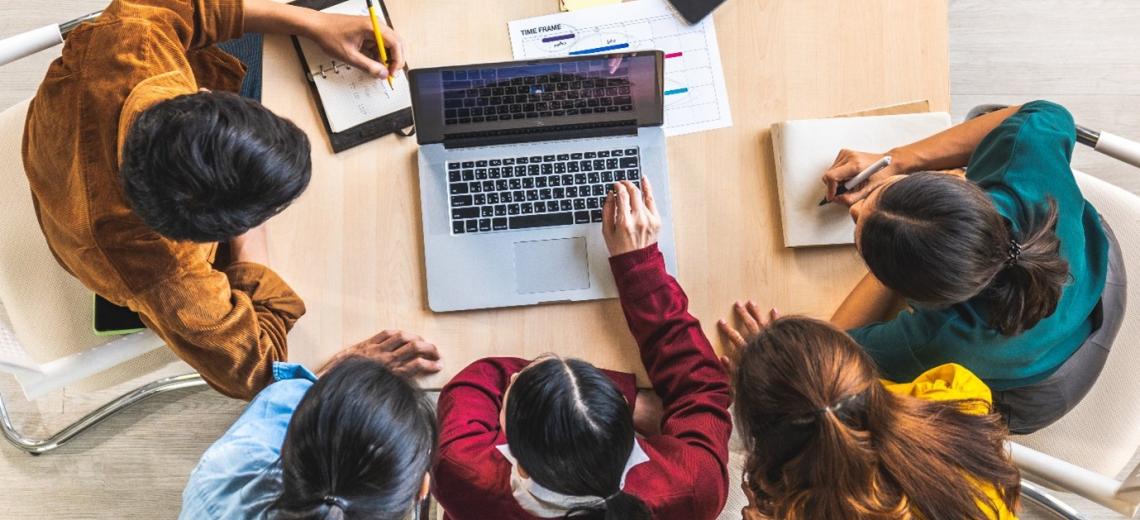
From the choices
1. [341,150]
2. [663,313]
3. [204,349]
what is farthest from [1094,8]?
[204,349]

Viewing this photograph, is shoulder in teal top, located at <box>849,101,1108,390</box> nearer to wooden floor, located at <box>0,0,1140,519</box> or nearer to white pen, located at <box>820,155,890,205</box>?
white pen, located at <box>820,155,890,205</box>

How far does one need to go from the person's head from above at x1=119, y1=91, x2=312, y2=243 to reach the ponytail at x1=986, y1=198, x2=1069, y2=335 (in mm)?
887

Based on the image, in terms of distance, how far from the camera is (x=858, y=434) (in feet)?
2.81

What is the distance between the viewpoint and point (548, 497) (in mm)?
983

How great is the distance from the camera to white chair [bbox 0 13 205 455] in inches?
45.5

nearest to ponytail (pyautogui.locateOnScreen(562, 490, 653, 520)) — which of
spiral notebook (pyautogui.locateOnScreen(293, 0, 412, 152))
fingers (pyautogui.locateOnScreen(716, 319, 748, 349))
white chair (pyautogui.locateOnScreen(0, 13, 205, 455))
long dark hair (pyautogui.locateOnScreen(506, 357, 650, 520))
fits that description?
long dark hair (pyautogui.locateOnScreen(506, 357, 650, 520))

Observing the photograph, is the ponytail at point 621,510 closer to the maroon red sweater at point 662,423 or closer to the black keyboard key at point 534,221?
the maroon red sweater at point 662,423

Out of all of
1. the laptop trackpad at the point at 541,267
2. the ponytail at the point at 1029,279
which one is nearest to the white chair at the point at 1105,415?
the ponytail at the point at 1029,279

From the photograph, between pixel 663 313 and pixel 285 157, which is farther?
pixel 663 313

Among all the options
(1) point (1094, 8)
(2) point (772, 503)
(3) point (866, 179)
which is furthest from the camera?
(1) point (1094, 8)

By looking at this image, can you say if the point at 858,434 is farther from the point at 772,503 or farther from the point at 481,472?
the point at 481,472

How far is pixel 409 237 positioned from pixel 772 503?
0.62m

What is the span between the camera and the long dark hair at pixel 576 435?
94 centimetres

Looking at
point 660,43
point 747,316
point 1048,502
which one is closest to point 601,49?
point 660,43
